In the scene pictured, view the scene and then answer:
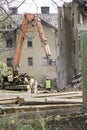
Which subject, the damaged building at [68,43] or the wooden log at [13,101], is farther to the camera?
the damaged building at [68,43]

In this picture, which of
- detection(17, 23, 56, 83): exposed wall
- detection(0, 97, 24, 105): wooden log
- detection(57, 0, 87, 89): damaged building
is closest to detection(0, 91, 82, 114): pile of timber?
detection(0, 97, 24, 105): wooden log

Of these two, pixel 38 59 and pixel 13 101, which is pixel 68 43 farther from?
pixel 13 101

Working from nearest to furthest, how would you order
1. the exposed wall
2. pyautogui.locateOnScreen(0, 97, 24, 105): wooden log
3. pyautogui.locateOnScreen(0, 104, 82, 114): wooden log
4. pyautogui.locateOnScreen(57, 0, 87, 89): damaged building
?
pyautogui.locateOnScreen(0, 104, 82, 114): wooden log → pyautogui.locateOnScreen(0, 97, 24, 105): wooden log → pyautogui.locateOnScreen(57, 0, 87, 89): damaged building → the exposed wall

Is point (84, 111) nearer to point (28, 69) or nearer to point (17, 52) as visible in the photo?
point (17, 52)

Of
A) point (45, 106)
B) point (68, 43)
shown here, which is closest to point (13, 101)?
point (45, 106)

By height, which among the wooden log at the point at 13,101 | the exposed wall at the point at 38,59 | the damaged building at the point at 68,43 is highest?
the wooden log at the point at 13,101

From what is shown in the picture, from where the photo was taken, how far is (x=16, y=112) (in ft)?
27.9

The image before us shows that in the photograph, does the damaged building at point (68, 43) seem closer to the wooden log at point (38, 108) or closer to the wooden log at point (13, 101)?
the wooden log at point (13, 101)

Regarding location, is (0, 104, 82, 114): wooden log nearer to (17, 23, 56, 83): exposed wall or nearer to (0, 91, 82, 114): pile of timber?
(0, 91, 82, 114): pile of timber

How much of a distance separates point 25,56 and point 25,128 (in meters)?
46.1

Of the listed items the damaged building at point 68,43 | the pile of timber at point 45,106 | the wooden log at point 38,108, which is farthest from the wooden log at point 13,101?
the damaged building at point 68,43

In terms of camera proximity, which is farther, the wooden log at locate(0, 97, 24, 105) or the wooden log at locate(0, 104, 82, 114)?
the wooden log at locate(0, 97, 24, 105)

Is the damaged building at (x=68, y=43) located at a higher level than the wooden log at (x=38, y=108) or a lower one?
lower

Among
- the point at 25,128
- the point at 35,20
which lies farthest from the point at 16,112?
the point at 35,20
